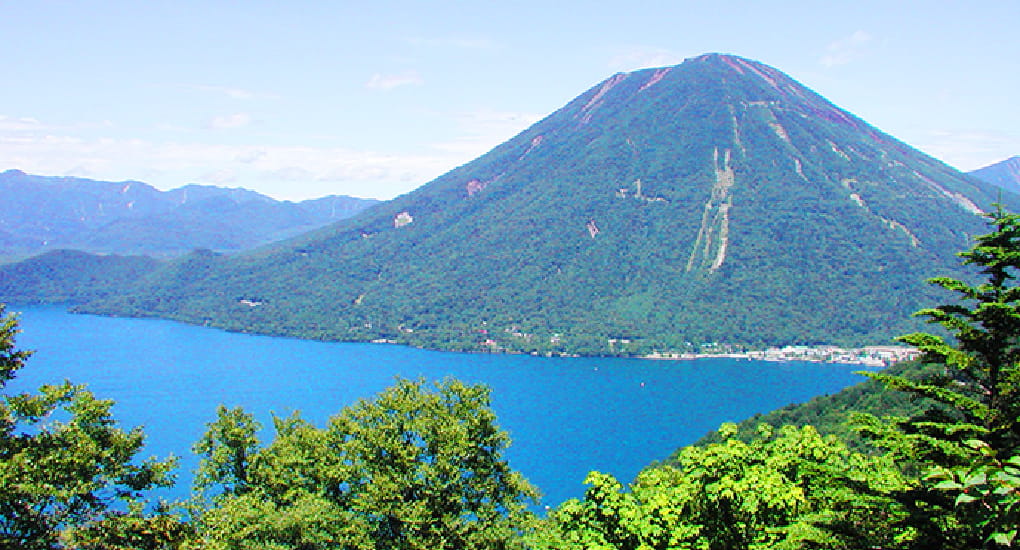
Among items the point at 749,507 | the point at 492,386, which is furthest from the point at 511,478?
the point at 492,386

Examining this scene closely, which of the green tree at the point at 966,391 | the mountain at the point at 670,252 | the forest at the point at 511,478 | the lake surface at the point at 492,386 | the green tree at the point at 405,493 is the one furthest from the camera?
the mountain at the point at 670,252

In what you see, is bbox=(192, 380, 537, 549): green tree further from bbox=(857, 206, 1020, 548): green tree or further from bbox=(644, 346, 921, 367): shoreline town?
bbox=(644, 346, 921, 367): shoreline town

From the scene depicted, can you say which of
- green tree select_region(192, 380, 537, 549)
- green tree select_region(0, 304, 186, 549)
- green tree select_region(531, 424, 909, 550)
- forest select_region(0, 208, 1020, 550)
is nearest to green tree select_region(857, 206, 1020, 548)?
forest select_region(0, 208, 1020, 550)

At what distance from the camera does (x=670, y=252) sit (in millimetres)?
157625

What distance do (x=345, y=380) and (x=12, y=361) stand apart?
3540 inches

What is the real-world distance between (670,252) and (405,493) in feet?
489

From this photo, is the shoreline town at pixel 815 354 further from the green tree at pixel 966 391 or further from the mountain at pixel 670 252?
the green tree at pixel 966 391

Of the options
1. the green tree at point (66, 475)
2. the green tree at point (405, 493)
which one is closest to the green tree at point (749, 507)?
the green tree at point (405, 493)

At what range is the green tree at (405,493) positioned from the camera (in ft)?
45.5

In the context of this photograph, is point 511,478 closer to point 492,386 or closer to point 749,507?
point 749,507

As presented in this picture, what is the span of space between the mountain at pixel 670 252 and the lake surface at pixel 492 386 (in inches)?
671

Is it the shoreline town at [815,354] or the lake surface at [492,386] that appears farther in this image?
the shoreline town at [815,354]

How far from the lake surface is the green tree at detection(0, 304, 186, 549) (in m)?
40.4

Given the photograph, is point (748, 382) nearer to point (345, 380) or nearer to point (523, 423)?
point (523, 423)
